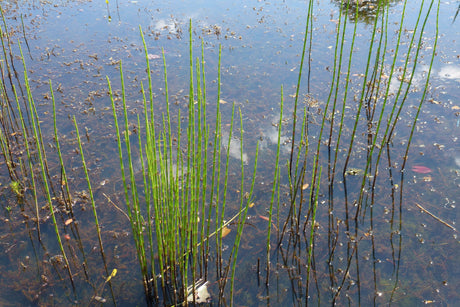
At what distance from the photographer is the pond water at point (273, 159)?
1.77 metres

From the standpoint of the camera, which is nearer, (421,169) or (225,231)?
(225,231)

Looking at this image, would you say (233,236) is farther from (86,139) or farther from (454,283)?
Result: (86,139)

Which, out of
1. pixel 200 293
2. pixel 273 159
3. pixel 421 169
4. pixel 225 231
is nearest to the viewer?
pixel 200 293

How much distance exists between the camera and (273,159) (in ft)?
8.51

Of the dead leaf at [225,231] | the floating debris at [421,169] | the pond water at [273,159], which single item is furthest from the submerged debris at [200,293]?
the floating debris at [421,169]

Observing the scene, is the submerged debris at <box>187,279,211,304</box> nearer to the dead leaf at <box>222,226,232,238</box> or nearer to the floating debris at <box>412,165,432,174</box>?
the dead leaf at <box>222,226,232,238</box>

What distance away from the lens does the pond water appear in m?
1.77

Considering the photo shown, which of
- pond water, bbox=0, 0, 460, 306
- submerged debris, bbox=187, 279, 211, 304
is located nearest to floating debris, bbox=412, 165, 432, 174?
pond water, bbox=0, 0, 460, 306

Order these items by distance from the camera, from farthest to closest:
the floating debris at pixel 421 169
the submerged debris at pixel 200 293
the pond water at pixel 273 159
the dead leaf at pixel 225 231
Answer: the floating debris at pixel 421 169 → the dead leaf at pixel 225 231 → the pond water at pixel 273 159 → the submerged debris at pixel 200 293

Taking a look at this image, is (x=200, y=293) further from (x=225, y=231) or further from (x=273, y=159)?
(x=273, y=159)

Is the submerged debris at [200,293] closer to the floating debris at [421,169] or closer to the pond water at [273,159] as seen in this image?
the pond water at [273,159]

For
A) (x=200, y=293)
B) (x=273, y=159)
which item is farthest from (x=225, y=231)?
(x=273, y=159)

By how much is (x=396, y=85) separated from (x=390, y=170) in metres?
1.26

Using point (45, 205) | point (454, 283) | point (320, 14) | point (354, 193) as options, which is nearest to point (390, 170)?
point (354, 193)
